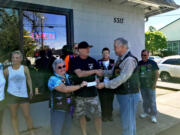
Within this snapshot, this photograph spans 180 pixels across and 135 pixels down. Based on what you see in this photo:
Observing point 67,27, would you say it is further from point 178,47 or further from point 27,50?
point 178,47

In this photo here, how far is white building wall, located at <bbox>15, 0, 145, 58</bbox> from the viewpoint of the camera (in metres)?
4.23

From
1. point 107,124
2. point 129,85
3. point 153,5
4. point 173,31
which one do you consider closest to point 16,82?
point 129,85

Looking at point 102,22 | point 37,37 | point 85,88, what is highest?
point 102,22

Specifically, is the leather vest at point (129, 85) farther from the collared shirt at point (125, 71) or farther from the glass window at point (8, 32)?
the glass window at point (8, 32)

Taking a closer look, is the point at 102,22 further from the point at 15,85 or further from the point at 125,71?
the point at 15,85

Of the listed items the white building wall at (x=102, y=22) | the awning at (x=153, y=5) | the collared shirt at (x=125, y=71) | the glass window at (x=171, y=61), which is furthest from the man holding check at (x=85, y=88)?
the glass window at (x=171, y=61)

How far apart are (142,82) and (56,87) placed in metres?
2.50

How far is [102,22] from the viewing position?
4762 millimetres

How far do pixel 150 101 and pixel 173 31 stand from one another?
115 ft

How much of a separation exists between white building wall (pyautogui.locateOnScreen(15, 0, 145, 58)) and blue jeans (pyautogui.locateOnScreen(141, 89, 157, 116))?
5.74 feet

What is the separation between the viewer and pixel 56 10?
3.82 meters

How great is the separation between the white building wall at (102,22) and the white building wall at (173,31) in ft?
103

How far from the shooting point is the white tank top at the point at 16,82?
279 centimetres

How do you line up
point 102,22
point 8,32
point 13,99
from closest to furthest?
point 13,99 → point 8,32 → point 102,22
